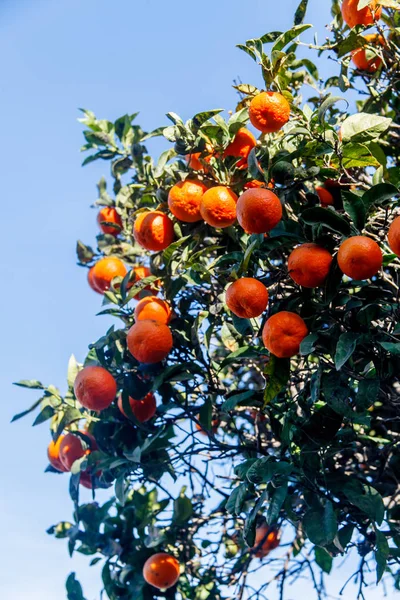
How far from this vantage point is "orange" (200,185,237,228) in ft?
7.56

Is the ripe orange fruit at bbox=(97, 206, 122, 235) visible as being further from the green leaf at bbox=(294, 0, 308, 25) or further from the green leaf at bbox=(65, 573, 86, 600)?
the green leaf at bbox=(65, 573, 86, 600)

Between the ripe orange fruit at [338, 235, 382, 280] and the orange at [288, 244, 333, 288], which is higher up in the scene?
the orange at [288, 244, 333, 288]

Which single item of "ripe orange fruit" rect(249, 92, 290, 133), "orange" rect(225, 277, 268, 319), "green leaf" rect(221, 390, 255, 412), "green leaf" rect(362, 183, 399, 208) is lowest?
"green leaf" rect(221, 390, 255, 412)

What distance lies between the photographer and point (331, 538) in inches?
83.7

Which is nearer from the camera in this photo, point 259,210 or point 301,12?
point 259,210

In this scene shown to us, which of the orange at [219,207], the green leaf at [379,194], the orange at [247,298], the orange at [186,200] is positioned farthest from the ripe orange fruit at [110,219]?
the green leaf at [379,194]

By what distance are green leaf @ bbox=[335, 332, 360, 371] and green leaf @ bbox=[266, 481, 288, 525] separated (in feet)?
1.69

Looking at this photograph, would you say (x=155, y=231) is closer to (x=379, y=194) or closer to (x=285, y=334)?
(x=285, y=334)

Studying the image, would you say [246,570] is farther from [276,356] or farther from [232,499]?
[276,356]

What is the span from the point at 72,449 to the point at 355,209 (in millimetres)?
1590

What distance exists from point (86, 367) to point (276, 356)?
0.89m

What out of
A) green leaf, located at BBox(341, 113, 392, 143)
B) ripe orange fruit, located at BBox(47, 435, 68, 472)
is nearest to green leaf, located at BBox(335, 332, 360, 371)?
green leaf, located at BBox(341, 113, 392, 143)

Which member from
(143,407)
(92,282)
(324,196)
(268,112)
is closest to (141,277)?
(92,282)

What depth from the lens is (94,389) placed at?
2547 millimetres
